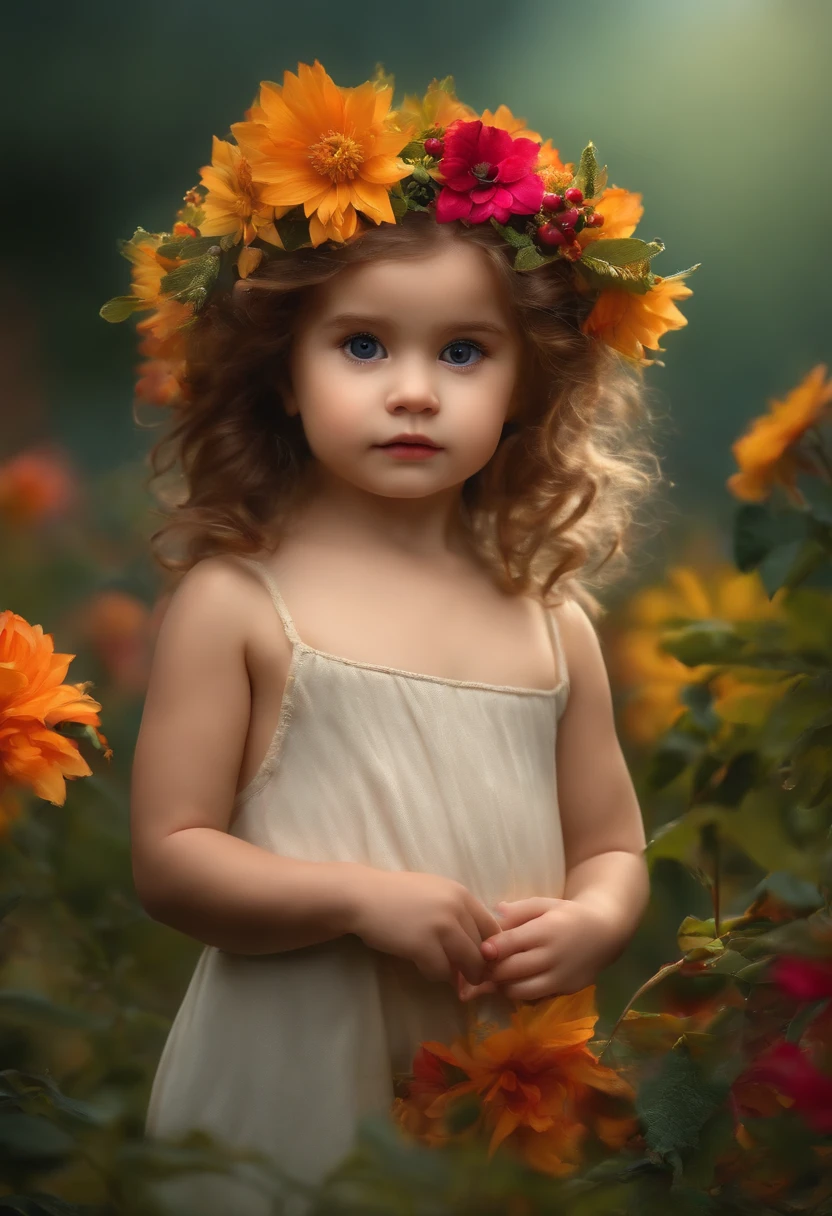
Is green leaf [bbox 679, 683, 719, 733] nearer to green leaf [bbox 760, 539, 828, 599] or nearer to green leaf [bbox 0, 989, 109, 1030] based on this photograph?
green leaf [bbox 760, 539, 828, 599]

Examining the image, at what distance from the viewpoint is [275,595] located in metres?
1.07

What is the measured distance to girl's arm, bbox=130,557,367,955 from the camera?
0.99m

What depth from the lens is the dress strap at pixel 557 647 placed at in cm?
117

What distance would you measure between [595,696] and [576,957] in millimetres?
240

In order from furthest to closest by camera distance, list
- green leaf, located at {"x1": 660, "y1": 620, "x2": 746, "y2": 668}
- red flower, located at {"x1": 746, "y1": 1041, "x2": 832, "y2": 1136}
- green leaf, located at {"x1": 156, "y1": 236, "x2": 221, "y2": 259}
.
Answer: green leaf, located at {"x1": 156, "y1": 236, "x2": 221, "y2": 259}
green leaf, located at {"x1": 660, "y1": 620, "x2": 746, "y2": 668}
red flower, located at {"x1": 746, "y1": 1041, "x2": 832, "y2": 1136}

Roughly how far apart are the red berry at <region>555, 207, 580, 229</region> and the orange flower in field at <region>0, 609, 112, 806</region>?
1.65ft

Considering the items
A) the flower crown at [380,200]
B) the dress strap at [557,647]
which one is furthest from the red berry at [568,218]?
the dress strap at [557,647]

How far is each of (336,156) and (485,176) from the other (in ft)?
0.39

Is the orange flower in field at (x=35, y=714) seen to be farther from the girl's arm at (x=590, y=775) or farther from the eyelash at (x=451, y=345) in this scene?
the girl's arm at (x=590, y=775)

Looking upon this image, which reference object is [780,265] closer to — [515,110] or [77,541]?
[515,110]

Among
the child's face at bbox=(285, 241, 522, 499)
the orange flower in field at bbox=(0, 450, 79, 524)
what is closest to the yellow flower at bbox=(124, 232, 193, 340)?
the child's face at bbox=(285, 241, 522, 499)

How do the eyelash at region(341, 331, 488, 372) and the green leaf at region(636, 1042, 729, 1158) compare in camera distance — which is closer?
the green leaf at region(636, 1042, 729, 1158)

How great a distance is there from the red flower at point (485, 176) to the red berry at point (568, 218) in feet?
0.08

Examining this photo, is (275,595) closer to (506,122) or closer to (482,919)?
(482,919)
